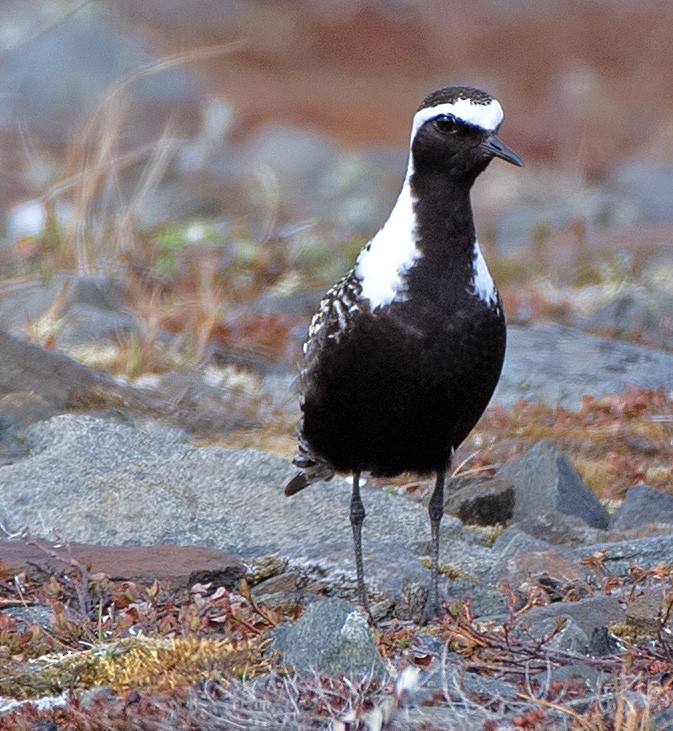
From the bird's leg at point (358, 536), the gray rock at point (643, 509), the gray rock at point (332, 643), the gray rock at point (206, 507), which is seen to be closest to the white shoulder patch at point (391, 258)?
the bird's leg at point (358, 536)

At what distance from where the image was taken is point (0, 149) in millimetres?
21594

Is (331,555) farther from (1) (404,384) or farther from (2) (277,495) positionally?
(1) (404,384)

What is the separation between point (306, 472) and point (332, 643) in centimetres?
193

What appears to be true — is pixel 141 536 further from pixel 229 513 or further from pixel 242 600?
pixel 242 600

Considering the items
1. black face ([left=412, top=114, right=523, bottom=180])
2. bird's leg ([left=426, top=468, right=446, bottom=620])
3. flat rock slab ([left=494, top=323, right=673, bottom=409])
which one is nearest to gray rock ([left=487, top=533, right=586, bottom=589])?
bird's leg ([left=426, top=468, right=446, bottom=620])

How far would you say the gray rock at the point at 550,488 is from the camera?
6.41 meters

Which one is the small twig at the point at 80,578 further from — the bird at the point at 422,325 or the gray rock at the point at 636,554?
the gray rock at the point at 636,554

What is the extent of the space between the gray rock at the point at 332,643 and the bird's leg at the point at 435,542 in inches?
34.2

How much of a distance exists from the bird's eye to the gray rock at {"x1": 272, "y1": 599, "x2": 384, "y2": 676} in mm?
1880

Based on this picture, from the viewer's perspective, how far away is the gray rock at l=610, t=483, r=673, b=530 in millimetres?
6363

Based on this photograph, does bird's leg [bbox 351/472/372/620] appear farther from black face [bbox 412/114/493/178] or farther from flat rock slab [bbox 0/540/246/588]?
black face [bbox 412/114/493/178]

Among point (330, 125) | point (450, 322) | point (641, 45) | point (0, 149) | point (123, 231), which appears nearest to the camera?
point (450, 322)

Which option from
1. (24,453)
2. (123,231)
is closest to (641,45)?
(123,231)

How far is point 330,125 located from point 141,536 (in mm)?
19342
